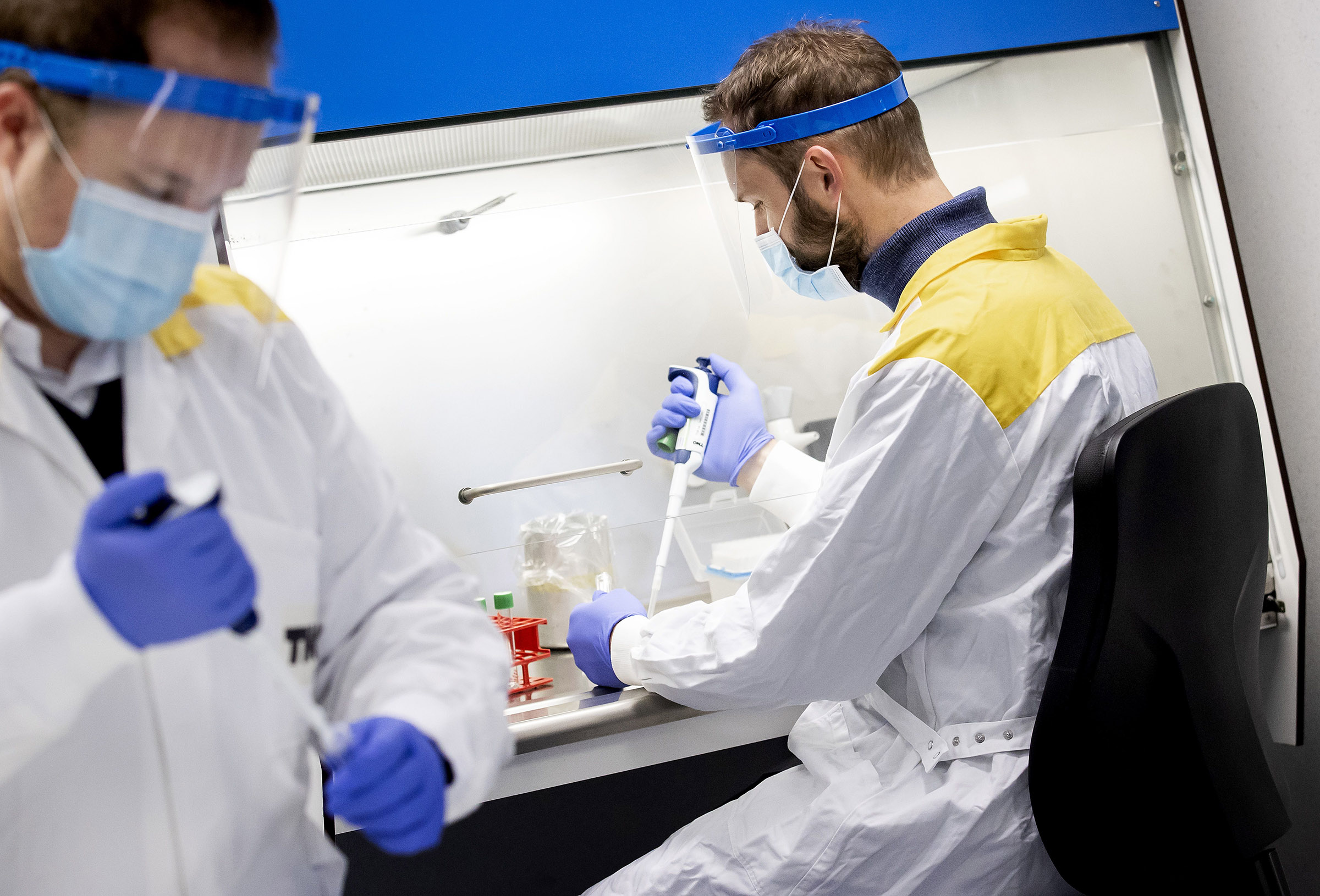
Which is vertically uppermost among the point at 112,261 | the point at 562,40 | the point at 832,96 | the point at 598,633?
the point at 562,40

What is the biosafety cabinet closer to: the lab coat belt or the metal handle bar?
the metal handle bar

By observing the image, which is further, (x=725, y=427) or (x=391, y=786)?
(x=725, y=427)

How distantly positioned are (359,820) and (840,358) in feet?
4.83

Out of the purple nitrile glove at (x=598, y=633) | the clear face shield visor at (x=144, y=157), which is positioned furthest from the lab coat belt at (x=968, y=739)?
the clear face shield visor at (x=144, y=157)

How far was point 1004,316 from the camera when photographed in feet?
3.51

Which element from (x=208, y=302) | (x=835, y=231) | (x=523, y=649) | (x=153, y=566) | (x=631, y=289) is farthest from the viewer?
(x=631, y=289)

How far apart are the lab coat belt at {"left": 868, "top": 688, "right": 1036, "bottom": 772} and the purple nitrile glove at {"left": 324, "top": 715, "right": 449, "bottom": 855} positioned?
0.63m

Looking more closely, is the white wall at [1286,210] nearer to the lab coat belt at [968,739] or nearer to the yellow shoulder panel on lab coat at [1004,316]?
A: the yellow shoulder panel on lab coat at [1004,316]

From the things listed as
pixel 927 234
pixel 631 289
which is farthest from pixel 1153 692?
pixel 631 289

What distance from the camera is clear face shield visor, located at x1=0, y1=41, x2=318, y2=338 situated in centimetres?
59

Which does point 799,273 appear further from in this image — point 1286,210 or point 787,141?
point 1286,210

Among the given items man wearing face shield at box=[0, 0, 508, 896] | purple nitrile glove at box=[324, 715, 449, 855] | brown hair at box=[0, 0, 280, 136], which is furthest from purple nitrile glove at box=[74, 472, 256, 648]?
brown hair at box=[0, 0, 280, 136]

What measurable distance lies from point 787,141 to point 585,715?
2.87 ft

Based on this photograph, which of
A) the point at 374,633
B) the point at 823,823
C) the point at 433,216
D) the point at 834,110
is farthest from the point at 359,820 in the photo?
the point at 433,216
